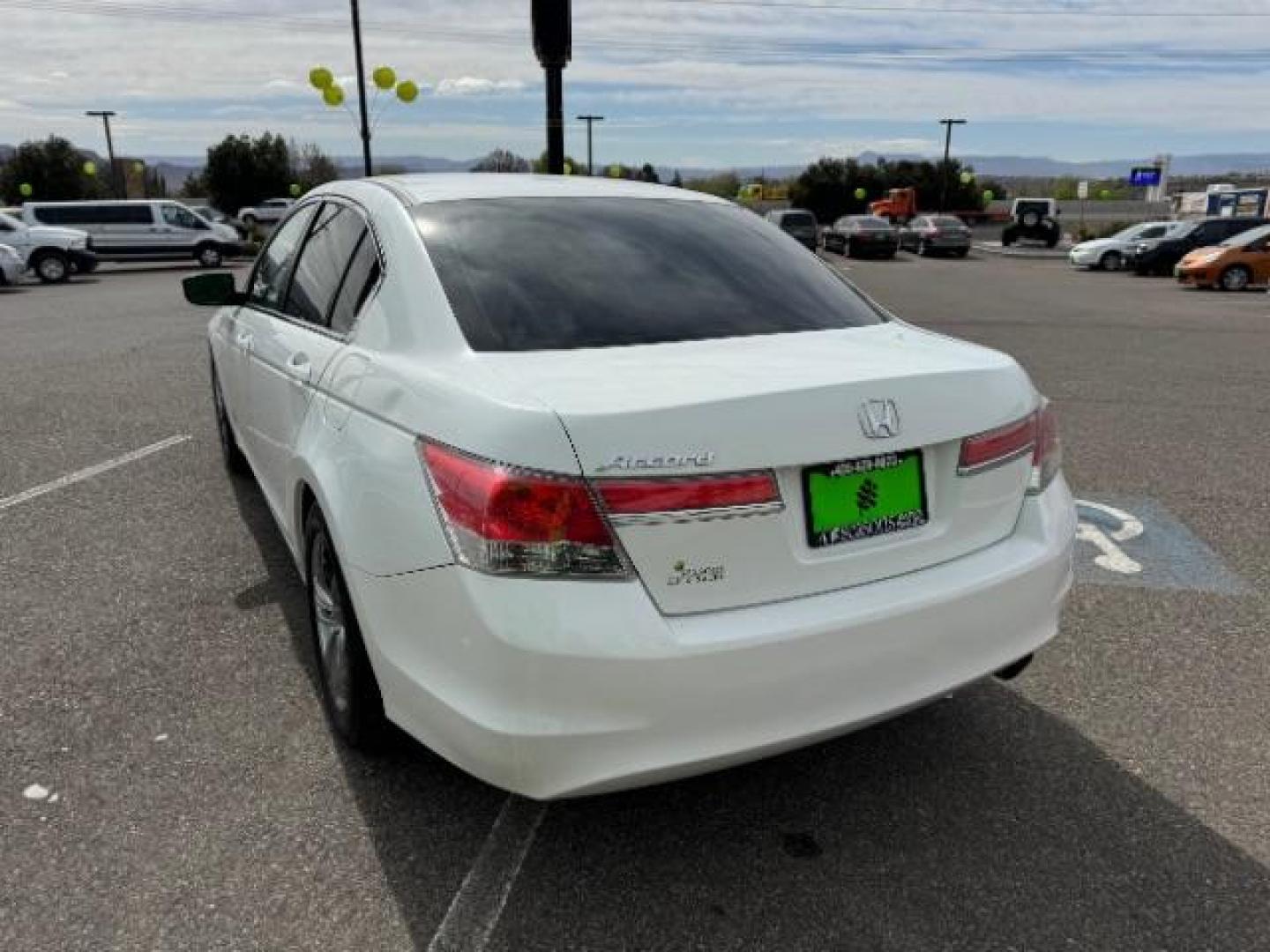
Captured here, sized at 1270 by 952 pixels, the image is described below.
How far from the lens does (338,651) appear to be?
2906 mm

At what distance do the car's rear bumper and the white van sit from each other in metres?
30.1

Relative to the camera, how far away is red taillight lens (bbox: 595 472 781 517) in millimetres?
2008

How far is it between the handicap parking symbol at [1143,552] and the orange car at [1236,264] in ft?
67.3

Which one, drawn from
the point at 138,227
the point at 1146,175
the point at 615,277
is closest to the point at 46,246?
the point at 138,227

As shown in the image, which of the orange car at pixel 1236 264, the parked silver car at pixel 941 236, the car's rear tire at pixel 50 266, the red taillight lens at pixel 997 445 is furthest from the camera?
the parked silver car at pixel 941 236

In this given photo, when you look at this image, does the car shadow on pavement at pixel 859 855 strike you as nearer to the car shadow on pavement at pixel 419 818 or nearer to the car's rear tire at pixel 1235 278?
the car shadow on pavement at pixel 419 818

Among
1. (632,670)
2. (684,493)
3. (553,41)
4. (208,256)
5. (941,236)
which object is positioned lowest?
(941,236)

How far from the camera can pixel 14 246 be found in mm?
24125

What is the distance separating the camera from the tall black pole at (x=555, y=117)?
48.0 ft

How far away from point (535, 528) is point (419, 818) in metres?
1.10

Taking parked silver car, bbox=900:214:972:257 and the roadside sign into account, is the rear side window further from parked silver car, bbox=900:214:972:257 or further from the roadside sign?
the roadside sign

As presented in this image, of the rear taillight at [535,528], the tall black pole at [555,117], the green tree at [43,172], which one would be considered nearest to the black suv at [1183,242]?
the tall black pole at [555,117]

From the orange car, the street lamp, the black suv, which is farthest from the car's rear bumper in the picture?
the black suv

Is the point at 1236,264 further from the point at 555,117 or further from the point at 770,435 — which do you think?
the point at 770,435
